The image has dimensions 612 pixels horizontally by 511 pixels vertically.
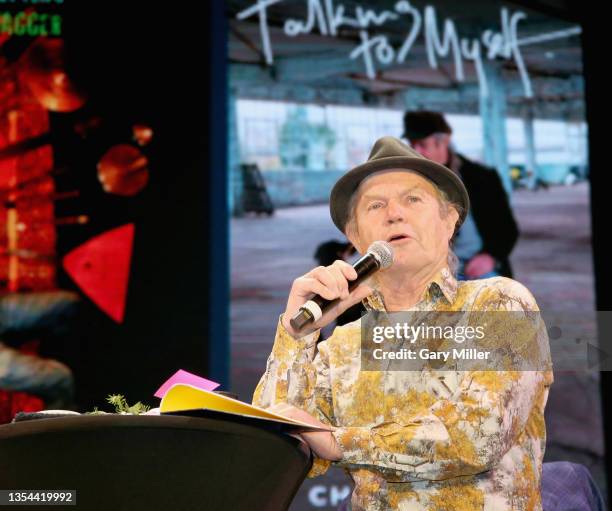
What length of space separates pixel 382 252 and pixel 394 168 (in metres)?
0.30

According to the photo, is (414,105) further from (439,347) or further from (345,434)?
(345,434)

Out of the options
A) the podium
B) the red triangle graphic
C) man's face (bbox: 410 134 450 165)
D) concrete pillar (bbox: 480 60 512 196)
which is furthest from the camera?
concrete pillar (bbox: 480 60 512 196)

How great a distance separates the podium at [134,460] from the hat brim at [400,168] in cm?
83

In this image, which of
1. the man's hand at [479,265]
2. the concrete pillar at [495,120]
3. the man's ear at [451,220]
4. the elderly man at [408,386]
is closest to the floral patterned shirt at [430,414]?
the elderly man at [408,386]

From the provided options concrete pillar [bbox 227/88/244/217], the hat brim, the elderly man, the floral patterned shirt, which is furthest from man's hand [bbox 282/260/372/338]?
concrete pillar [bbox 227/88/244/217]

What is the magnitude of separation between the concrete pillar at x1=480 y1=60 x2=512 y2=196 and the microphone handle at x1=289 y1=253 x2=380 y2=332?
2931 mm

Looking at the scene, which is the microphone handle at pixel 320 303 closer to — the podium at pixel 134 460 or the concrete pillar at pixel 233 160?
the podium at pixel 134 460

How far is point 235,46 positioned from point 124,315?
133cm

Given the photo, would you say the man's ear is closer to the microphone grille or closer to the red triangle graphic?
the microphone grille

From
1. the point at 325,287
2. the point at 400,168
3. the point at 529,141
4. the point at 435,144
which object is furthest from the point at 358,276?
the point at 529,141

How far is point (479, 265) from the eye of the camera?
4250 mm

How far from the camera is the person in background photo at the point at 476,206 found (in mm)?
4223

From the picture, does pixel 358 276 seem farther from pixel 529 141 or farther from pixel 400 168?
pixel 529 141

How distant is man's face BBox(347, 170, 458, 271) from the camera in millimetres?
1745
